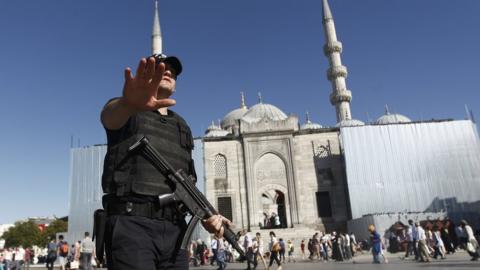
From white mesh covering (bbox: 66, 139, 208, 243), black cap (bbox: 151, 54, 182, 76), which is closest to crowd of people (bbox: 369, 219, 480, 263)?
black cap (bbox: 151, 54, 182, 76)

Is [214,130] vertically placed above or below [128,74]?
above

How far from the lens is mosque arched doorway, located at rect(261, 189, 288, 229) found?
2708 centimetres

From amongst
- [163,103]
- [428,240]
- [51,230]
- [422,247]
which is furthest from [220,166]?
[51,230]

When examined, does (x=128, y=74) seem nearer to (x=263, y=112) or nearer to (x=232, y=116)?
(x=263, y=112)

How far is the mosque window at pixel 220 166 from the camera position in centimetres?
2808

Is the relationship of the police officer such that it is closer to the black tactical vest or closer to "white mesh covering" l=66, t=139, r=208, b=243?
the black tactical vest

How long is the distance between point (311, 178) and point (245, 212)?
5.51 m

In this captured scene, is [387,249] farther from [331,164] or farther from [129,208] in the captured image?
[129,208]

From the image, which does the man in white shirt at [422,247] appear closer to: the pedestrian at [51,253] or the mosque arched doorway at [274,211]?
the pedestrian at [51,253]

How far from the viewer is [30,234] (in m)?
48.3

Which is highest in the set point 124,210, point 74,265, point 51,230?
point 51,230

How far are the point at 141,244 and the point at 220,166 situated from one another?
26.2 m

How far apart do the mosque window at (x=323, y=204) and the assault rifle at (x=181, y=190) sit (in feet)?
83.7

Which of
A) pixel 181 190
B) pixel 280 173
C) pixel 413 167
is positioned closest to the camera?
pixel 181 190
